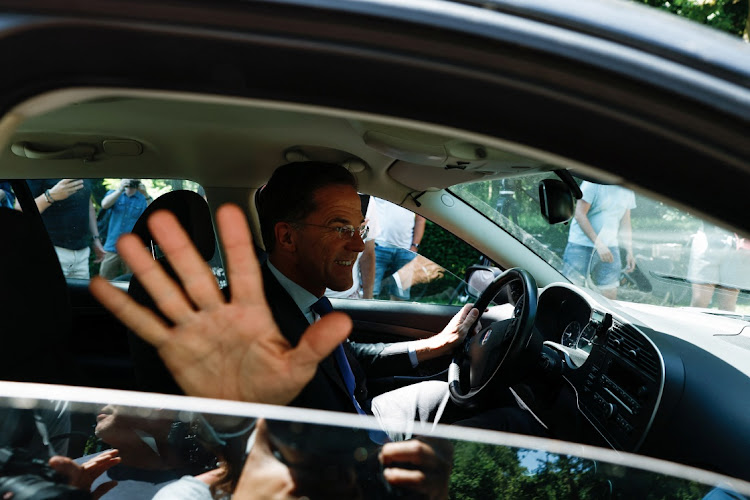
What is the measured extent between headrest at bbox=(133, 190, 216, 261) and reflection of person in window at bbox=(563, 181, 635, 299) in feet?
3.18

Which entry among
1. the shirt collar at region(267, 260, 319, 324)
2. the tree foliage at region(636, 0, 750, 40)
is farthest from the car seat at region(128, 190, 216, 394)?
the tree foliage at region(636, 0, 750, 40)

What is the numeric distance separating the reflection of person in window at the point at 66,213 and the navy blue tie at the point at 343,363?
0.88m

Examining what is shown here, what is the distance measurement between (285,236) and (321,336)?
1.01m

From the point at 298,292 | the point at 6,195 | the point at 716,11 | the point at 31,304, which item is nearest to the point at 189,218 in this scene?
the point at 298,292


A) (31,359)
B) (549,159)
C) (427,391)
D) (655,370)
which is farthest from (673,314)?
(31,359)

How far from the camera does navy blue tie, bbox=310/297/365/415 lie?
1.39 meters

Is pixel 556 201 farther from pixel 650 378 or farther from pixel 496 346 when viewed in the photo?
pixel 650 378

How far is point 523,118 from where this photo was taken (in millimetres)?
693

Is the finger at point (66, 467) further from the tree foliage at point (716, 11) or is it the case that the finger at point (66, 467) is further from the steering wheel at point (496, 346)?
the tree foliage at point (716, 11)

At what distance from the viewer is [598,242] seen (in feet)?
7.33

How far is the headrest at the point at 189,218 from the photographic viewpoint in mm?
974

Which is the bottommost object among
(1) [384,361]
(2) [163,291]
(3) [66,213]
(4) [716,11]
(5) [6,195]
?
(1) [384,361]

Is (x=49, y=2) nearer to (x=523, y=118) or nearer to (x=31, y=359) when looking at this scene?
(x=523, y=118)

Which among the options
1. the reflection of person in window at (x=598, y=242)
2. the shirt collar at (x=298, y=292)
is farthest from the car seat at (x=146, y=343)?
the reflection of person in window at (x=598, y=242)
